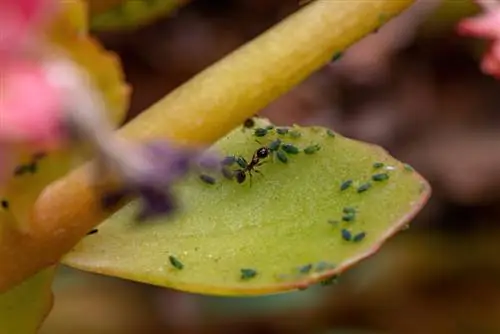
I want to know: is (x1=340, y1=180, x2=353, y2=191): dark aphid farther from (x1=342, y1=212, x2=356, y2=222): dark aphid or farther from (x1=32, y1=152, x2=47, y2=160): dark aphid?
(x1=32, y1=152, x2=47, y2=160): dark aphid

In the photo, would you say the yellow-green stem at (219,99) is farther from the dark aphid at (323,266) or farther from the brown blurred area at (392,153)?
the brown blurred area at (392,153)

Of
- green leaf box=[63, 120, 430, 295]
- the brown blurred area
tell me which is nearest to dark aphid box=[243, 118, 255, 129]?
green leaf box=[63, 120, 430, 295]

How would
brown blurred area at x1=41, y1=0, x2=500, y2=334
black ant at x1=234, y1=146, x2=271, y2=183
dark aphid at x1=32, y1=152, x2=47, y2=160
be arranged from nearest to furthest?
dark aphid at x1=32, y1=152, x2=47, y2=160 < black ant at x1=234, y1=146, x2=271, y2=183 < brown blurred area at x1=41, y1=0, x2=500, y2=334

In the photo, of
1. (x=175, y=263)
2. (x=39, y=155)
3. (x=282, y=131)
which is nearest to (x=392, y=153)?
(x=282, y=131)

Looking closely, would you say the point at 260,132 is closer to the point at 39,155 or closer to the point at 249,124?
the point at 249,124

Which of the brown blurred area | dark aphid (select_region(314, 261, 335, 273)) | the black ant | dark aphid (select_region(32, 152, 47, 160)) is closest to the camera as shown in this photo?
dark aphid (select_region(32, 152, 47, 160))

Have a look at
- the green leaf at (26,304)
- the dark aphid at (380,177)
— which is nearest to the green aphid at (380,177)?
the dark aphid at (380,177)
